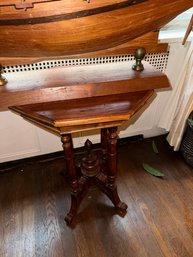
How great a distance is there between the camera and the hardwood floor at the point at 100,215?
108cm

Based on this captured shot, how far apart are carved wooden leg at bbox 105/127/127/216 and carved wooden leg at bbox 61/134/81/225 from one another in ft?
0.59

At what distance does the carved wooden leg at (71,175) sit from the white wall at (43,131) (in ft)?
1.61

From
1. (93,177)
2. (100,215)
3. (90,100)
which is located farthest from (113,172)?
(90,100)

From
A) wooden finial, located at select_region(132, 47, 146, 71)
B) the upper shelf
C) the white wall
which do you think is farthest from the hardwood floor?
the upper shelf

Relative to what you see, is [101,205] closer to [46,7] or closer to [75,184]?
[75,184]

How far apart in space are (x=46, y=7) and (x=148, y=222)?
3.84 ft

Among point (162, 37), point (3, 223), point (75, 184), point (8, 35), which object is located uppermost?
point (8, 35)

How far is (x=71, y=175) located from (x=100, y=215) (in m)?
0.38

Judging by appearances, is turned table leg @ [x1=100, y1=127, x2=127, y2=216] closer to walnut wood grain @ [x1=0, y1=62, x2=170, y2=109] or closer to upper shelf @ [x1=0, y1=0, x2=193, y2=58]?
walnut wood grain @ [x1=0, y1=62, x2=170, y2=109]

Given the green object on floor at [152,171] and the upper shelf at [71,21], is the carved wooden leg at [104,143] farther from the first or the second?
the upper shelf at [71,21]

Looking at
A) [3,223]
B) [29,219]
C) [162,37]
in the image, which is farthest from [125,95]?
[3,223]

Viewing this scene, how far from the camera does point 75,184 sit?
42.7 inches

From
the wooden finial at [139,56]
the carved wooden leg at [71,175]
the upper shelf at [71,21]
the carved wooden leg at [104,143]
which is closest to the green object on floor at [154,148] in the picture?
the carved wooden leg at [104,143]

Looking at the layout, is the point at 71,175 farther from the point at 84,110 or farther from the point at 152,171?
the point at 152,171
